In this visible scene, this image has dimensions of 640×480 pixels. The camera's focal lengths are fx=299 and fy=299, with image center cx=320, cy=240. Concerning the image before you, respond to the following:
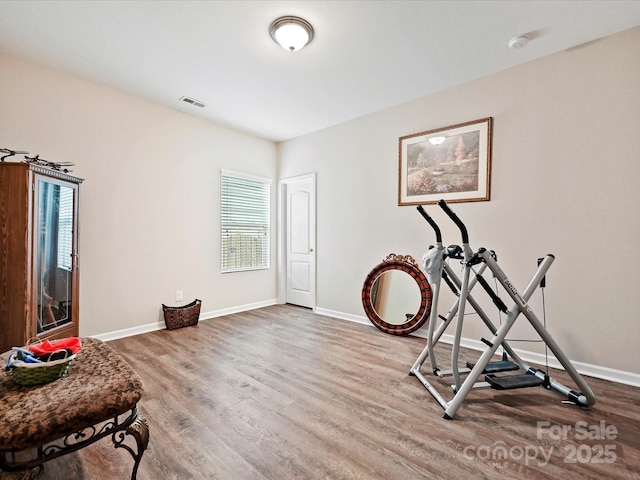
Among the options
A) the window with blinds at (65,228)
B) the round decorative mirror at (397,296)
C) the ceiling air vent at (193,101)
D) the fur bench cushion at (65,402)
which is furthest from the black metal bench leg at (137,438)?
the ceiling air vent at (193,101)

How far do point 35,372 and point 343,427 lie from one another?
1558mm

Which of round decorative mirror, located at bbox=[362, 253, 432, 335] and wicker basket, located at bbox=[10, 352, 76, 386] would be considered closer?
wicker basket, located at bbox=[10, 352, 76, 386]

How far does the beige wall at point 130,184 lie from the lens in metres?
2.86

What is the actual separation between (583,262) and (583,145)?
3.24ft

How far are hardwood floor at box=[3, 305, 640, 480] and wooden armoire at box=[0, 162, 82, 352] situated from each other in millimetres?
839

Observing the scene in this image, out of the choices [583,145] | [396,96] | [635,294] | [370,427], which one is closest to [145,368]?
[370,427]

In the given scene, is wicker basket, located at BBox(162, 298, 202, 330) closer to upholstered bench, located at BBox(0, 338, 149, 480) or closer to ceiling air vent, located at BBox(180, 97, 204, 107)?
upholstered bench, located at BBox(0, 338, 149, 480)

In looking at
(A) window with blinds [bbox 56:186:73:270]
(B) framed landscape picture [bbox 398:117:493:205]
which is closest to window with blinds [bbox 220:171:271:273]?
(A) window with blinds [bbox 56:186:73:270]

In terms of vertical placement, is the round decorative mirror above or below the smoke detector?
below

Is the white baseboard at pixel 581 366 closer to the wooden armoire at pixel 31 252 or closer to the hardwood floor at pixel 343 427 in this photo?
the hardwood floor at pixel 343 427

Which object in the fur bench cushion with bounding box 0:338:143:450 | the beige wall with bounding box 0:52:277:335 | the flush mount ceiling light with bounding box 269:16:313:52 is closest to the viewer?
the fur bench cushion with bounding box 0:338:143:450

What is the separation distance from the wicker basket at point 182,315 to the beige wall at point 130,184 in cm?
15

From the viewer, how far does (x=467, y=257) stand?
6.64 ft

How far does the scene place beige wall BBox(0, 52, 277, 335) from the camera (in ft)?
9.37
